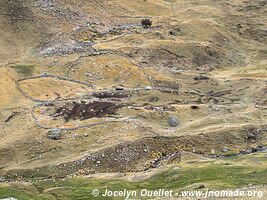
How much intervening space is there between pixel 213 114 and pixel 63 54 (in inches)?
1521

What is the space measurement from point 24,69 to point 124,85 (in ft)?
69.2

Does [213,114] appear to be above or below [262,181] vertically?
below

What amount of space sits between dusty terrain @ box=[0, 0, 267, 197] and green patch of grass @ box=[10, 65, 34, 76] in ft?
0.67

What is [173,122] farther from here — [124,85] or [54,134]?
[124,85]

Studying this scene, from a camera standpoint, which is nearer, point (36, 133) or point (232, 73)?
point (36, 133)

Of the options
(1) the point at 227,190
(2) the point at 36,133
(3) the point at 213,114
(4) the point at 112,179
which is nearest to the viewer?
(1) the point at 227,190

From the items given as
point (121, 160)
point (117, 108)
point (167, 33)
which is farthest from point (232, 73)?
point (121, 160)

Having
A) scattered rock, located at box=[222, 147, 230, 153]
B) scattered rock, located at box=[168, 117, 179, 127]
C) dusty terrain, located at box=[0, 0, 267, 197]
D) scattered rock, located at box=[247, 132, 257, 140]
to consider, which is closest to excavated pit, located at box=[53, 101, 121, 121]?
dusty terrain, located at box=[0, 0, 267, 197]

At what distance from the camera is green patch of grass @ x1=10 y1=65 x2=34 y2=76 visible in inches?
3769

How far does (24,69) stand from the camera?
97125 mm

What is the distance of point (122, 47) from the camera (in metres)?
106

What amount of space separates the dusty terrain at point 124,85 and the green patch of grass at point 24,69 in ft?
0.67

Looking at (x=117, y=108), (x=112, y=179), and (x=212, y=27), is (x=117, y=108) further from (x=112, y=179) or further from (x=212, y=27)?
(x=212, y=27)

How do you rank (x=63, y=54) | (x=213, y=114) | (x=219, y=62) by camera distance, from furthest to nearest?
(x=219, y=62), (x=63, y=54), (x=213, y=114)
